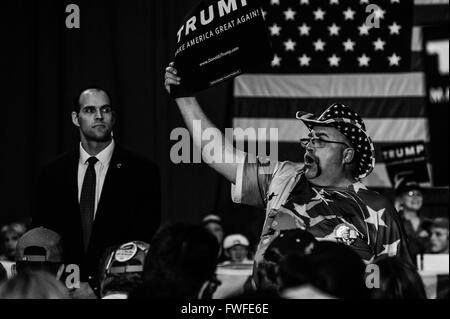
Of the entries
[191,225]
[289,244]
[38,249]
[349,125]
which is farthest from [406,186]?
[191,225]

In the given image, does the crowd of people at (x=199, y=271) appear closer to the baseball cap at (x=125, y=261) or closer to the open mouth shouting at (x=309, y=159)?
the baseball cap at (x=125, y=261)

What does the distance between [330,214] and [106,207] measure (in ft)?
3.02

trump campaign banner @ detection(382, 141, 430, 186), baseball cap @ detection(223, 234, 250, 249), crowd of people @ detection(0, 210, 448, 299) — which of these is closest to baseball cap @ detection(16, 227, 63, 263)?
crowd of people @ detection(0, 210, 448, 299)

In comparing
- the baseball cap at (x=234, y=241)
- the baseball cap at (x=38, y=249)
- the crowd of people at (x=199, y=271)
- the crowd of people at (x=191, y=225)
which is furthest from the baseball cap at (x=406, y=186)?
the baseball cap at (x=38, y=249)

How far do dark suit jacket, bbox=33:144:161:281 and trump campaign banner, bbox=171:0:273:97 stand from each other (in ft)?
1.54

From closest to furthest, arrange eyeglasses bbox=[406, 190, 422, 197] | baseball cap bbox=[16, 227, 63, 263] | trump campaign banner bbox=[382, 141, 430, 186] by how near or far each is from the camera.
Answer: baseball cap bbox=[16, 227, 63, 263] < eyeglasses bbox=[406, 190, 422, 197] < trump campaign banner bbox=[382, 141, 430, 186]

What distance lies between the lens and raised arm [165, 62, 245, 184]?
131 inches

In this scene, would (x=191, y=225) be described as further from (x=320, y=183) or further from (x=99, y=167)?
(x=99, y=167)

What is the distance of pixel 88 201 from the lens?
356 centimetres

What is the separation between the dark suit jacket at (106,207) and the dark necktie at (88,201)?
2 centimetres

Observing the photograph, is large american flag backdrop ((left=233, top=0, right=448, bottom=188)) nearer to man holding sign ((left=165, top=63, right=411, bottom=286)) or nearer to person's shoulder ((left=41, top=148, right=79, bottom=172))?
person's shoulder ((left=41, top=148, right=79, bottom=172))

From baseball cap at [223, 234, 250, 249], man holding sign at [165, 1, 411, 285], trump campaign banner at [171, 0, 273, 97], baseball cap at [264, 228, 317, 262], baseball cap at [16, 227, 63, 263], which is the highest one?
trump campaign banner at [171, 0, 273, 97]

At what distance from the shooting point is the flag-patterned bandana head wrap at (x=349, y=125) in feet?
10.8
